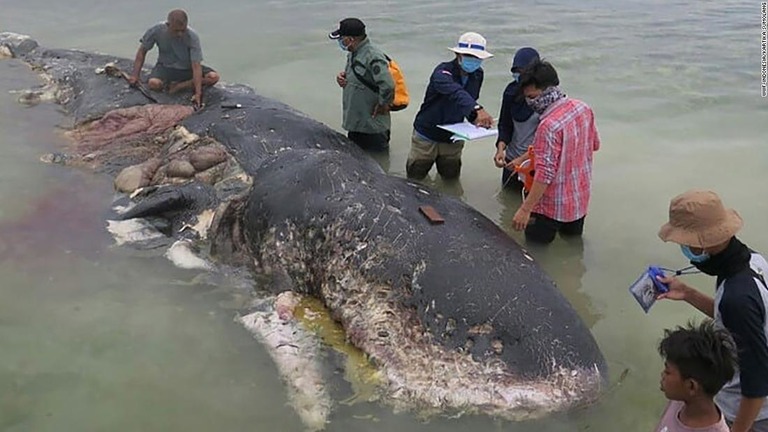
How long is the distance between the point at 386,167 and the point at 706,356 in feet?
20.2

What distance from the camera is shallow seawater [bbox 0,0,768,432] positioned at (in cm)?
475

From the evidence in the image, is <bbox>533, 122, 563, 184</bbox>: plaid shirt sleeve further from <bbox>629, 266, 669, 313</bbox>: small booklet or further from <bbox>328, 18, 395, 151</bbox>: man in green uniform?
<bbox>328, 18, 395, 151</bbox>: man in green uniform

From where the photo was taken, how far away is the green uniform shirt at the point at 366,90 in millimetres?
7930

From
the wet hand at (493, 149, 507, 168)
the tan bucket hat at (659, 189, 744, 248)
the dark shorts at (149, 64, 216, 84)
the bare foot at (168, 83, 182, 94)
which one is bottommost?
the bare foot at (168, 83, 182, 94)

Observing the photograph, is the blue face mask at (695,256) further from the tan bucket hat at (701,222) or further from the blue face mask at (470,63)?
the blue face mask at (470,63)

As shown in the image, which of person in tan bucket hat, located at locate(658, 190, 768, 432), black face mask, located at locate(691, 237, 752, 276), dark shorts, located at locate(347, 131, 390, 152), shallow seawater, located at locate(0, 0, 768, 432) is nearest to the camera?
person in tan bucket hat, located at locate(658, 190, 768, 432)

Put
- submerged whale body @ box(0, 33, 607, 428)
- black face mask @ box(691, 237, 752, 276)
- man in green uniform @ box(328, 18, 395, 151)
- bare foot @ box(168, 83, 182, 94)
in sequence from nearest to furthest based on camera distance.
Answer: black face mask @ box(691, 237, 752, 276)
submerged whale body @ box(0, 33, 607, 428)
man in green uniform @ box(328, 18, 395, 151)
bare foot @ box(168, 83, 182, 94)

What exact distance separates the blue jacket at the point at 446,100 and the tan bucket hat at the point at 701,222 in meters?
3.65

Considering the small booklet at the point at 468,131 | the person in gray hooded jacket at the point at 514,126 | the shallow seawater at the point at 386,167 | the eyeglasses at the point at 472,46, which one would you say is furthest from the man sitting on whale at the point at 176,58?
the person in gray hooded jacket at the point at 514,126

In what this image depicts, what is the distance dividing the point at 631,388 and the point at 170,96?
6.86m

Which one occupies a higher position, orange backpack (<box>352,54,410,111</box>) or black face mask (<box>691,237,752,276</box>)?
black face mask (<box>691,237,752,276</box>)

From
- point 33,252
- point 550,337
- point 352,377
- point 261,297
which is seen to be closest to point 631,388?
point 550,337

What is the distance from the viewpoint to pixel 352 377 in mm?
4789

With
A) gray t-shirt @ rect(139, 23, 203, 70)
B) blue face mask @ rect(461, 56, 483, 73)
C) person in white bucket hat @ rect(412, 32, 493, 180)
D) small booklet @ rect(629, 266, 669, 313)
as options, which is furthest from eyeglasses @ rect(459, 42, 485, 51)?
small booklet @ rect(629, 266, 669, 313)
